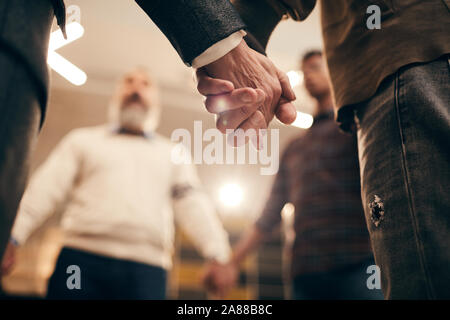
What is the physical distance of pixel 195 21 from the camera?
1.86 feet

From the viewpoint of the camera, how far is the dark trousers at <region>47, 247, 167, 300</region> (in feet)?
4.87

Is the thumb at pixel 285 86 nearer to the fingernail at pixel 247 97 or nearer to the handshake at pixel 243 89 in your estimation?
the handshake at pixel 243 89

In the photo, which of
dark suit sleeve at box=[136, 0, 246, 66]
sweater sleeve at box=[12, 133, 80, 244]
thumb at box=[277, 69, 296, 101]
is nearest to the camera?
dark suit sleeve at box=[136, 0, 246, 66]

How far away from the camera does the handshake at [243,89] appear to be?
2.08 ft

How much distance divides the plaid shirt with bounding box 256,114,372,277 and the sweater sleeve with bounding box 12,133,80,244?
112cm

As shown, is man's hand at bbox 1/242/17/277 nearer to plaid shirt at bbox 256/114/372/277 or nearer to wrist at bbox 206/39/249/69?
plaid shirt at bbox 256/114/372/277

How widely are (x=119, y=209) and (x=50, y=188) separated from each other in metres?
0.40

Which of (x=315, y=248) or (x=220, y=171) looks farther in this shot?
(x=220, y=171)

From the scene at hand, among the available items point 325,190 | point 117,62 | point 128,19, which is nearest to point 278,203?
point 325,190

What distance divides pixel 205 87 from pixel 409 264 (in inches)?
16.4

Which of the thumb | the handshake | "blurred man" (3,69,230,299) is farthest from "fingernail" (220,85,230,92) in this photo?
"blurred man" (3,69,230,299)

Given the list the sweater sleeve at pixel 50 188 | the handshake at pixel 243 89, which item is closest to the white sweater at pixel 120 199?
the sweater sleeve at pixel 50 188
